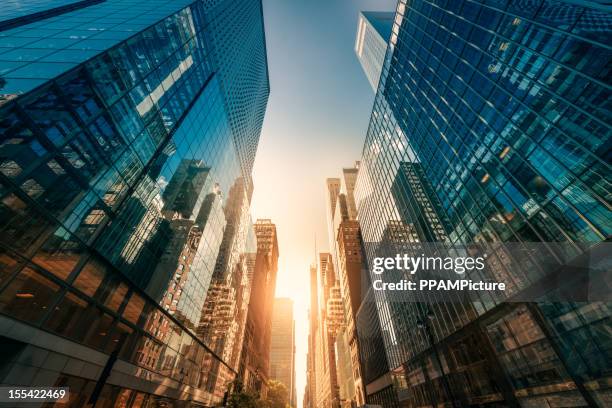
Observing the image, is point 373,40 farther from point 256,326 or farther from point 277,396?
point 277,396

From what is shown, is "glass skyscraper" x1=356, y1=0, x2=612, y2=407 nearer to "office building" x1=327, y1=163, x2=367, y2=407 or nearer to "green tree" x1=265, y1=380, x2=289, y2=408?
"office building" x1=327, y1=163, x2=367, y2=407

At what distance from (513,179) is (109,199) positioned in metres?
29.8

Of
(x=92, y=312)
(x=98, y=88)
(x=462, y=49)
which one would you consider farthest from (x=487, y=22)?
(x=92, y=312)

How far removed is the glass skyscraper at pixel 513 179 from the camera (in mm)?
13422

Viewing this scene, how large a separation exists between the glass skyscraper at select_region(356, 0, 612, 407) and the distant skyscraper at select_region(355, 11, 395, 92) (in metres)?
52.0

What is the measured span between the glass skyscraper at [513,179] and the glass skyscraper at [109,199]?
20.9 meters

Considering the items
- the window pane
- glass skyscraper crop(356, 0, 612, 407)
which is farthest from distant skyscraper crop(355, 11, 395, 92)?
the window pane

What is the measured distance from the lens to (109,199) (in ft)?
A: 60.1

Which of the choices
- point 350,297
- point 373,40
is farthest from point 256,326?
point 373,40

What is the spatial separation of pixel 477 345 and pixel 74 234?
1204 inches

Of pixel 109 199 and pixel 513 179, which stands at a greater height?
pixel 513 179

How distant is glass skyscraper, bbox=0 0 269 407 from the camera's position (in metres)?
12.6

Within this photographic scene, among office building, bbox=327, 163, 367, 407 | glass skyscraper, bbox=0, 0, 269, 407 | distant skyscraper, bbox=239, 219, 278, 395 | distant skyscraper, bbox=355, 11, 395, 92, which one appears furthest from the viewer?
distant skyscraper, bbox=355, 11, 395, 92

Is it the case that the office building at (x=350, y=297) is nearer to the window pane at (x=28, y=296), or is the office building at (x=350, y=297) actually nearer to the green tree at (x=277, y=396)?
the green tree at (x=277, y=396)
